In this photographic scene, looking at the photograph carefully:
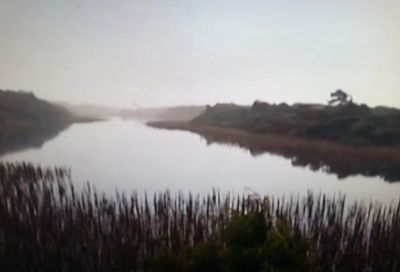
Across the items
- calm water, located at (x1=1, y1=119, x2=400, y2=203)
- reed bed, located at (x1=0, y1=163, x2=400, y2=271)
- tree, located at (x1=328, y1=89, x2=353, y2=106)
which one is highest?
tree, located at (x1=328, y1=89, x2=353, y2=106)

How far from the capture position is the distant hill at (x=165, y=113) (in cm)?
299

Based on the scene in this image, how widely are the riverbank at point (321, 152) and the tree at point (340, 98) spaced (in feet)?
0.77

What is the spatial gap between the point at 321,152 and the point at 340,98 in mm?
333

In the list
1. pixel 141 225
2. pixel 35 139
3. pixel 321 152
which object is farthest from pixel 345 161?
pixel 35 139

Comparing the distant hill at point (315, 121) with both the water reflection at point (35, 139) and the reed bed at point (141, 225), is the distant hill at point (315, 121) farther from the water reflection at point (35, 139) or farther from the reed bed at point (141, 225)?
the water reflection at point (35, 139)

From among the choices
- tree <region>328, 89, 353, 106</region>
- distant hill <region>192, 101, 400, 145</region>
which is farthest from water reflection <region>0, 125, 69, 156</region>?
tree <region>328, 89, 353, 106</region>

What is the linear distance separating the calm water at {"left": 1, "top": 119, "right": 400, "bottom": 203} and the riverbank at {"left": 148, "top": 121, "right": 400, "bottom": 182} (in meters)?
0.04

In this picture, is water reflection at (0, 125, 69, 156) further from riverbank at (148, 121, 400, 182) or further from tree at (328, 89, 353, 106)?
tree at (328, 89, 353, 106)

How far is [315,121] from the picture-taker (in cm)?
285

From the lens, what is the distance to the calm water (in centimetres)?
283

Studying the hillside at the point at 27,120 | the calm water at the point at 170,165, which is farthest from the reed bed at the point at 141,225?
the hillside at the point at 27,120

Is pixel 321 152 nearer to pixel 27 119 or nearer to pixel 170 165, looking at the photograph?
pixel 170 165

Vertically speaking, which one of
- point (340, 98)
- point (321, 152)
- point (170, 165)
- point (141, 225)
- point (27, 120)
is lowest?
point (141, 225)

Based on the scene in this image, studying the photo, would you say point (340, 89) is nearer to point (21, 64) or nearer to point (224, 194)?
point (224, 194)
